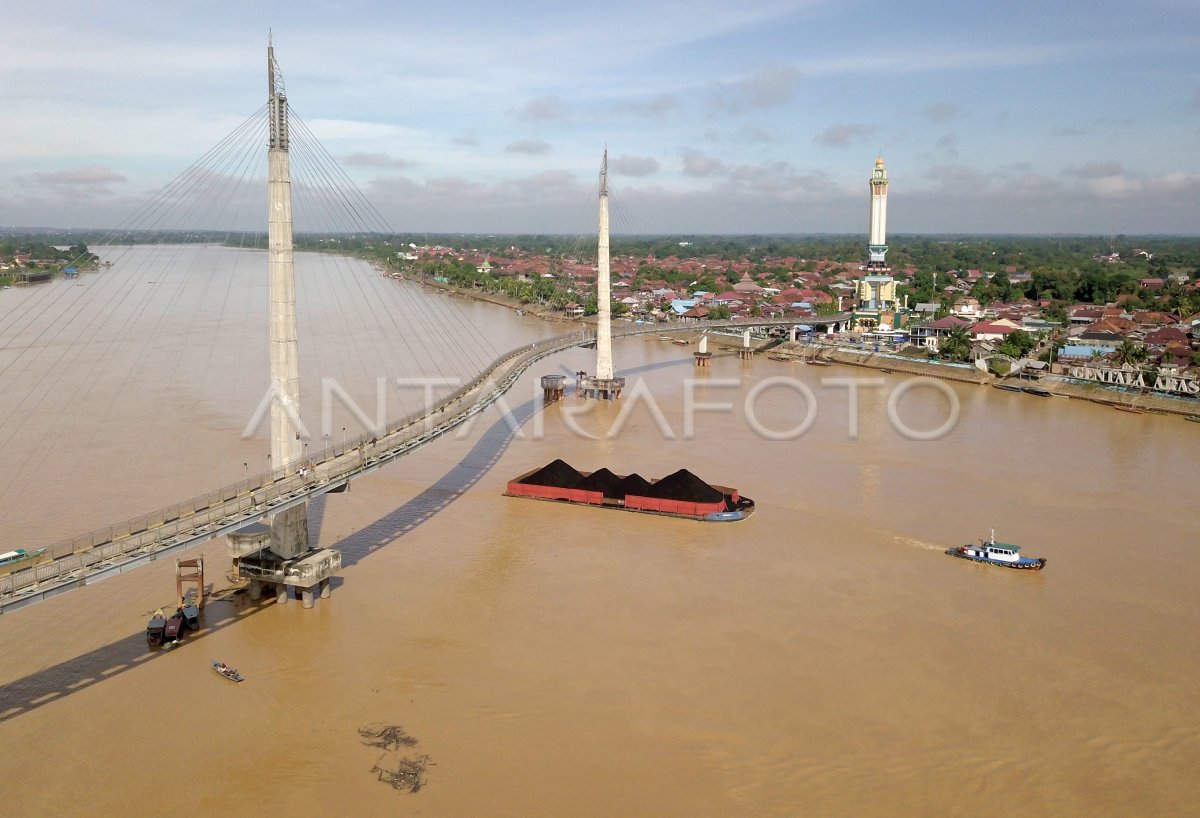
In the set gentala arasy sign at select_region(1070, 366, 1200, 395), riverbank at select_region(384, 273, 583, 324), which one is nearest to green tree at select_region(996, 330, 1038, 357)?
gentala arasy sign at select_region(1070, 366, 1200, 395)

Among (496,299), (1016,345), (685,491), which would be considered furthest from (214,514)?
(496,299)

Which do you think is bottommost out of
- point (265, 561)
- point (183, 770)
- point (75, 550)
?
point (183, 770)

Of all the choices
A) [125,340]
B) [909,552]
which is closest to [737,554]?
[909,552]

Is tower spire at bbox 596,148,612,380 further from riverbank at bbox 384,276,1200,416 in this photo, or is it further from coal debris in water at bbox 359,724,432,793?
coal debris in water at bbox 359,724,432,793

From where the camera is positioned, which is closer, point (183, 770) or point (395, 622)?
point (183, 770)

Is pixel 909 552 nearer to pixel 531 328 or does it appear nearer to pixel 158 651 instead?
pixel 158 651

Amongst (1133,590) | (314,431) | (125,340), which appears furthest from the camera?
(125,340)

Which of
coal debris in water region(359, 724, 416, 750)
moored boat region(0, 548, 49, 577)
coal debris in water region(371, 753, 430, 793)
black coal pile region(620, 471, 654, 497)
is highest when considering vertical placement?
black coal pile region(620, 471, 654, 497)
